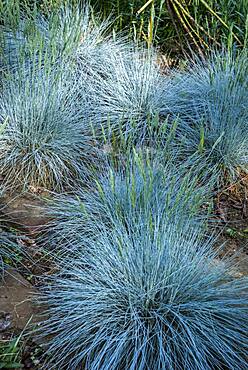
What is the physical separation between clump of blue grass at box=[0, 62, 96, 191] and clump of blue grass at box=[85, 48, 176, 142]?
0.29m

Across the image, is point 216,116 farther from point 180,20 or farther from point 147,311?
point 147,311

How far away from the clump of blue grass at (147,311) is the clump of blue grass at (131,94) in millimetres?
1407

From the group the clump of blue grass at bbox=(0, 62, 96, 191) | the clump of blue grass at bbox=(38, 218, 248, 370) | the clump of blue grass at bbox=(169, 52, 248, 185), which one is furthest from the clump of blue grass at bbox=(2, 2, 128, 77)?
the clump of blue grass at bbox=(38, 218, 248, 370)

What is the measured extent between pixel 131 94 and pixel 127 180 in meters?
1.42

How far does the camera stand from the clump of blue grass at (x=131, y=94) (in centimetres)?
407

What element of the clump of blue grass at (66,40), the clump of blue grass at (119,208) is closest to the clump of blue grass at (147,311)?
the clump of blue grass at (119,208)

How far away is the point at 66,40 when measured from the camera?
459 cm

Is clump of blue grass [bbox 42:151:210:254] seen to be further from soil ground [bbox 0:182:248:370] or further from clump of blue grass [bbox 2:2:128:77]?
clump of blue grass [bbox 2:2:128:77]

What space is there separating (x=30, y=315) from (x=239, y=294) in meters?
0.93

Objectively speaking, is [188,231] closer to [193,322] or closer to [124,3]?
[193,322]

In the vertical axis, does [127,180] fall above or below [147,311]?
above

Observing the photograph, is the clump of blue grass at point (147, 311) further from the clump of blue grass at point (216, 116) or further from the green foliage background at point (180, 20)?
the green foliage background at point (180, 20)

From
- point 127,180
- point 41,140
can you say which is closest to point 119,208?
point 127,180

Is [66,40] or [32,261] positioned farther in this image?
[66,40]
